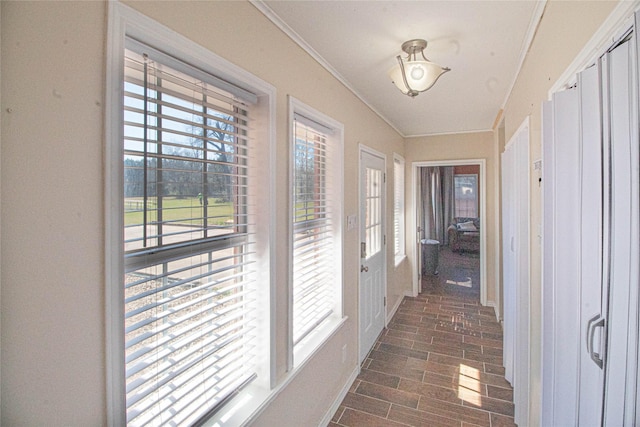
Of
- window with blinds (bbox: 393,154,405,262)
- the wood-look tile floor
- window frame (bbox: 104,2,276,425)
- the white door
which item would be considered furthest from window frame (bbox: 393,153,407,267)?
window frame (bbox: 104,2,276,425)

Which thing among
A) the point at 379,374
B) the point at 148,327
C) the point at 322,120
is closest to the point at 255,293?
the point at 148,327

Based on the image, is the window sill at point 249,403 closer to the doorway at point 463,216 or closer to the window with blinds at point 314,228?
the window with blinds at point 314,228

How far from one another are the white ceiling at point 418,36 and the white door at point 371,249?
0.80 metres

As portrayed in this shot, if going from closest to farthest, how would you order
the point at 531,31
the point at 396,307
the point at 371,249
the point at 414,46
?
the point at 531,31
the point at 414,46
the point at 371,249
the point at 396,307

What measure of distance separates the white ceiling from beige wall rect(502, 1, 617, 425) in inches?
6.4

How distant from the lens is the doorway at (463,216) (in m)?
4.60

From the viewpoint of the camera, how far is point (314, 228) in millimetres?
2240

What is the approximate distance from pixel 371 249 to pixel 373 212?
0.40 m

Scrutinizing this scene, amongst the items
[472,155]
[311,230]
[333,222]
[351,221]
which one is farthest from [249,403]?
[472,155]

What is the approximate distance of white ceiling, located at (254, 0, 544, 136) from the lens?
1573 millimetres

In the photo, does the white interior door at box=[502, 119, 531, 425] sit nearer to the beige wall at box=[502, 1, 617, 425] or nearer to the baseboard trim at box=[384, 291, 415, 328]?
the beige wall at box=[502, 1, 617, 425]

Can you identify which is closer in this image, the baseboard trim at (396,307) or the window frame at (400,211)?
the baseboard trim at (396,307)

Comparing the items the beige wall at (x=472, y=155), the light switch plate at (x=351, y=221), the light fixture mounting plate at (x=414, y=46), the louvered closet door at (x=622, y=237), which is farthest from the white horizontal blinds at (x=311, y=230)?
the beige wall at (x=472, y=155)

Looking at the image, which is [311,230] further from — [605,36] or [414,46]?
[605,36]
